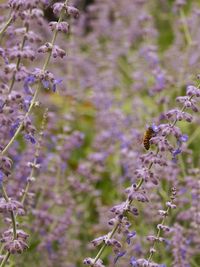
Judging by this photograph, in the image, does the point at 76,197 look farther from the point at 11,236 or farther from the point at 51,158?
the point at 11,236

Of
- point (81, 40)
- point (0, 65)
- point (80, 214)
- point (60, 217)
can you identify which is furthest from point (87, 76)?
point (0, 65)

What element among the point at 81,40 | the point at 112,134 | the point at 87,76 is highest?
the point at 81,40

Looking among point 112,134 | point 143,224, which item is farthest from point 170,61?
point 143,224

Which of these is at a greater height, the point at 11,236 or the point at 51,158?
the point at 51,158

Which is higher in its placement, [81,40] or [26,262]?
[81,40]

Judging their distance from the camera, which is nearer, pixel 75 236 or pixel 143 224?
pixel 143 224

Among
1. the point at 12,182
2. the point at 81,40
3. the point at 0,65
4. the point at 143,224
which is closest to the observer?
the point at 0,65

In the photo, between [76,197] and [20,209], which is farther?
[76,197]

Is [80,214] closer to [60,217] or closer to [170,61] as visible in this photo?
[60,217]

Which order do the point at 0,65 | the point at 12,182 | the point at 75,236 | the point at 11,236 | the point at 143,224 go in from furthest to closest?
the point at 75,236 → the point at 143,224 → the point at 12,182 → the point at 0,65 → the point at 11,236
